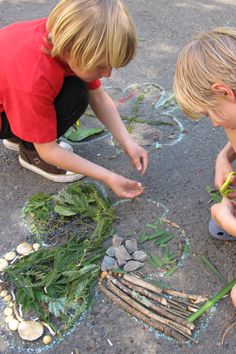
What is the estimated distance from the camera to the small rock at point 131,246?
1941mm

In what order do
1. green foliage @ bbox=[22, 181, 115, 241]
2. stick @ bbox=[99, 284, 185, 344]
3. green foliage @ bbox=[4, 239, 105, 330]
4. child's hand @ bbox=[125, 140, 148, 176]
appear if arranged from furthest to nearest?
child's hand @ bbox=[125, 140, 148, 176], green foliage @ bbox=[22, 181, 115, 241], green foliage @ bbox=[4, 239, 105, 330], stick @ bbox=[99, 284, 185, 344]

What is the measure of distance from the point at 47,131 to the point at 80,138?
66 centimetres

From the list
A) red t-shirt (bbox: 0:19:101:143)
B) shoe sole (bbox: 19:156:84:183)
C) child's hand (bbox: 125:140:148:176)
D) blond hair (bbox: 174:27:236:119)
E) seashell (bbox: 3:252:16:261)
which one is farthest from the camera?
shoe sole (bbox: 19:156:84:183)

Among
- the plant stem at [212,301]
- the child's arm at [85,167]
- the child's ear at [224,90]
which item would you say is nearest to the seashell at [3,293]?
the child's arm at [85,167]

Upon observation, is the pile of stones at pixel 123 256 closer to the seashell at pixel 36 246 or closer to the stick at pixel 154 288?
the stick at pixel 154 288

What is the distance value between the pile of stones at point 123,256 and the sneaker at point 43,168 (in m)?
0.51

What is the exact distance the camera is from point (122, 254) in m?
1.90

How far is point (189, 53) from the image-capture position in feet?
5.23

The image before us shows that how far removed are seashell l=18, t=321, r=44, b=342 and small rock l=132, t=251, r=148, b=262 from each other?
1.58ft

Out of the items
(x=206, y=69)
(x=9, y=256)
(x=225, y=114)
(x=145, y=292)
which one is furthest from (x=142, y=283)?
(x=206, y=69)

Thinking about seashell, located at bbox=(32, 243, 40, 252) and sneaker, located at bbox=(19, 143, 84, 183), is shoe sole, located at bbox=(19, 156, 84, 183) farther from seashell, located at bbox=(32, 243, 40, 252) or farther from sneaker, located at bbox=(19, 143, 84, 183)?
seashell, located at bbox=(32, 243, 40, 252)

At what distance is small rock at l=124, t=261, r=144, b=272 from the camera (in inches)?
73.3

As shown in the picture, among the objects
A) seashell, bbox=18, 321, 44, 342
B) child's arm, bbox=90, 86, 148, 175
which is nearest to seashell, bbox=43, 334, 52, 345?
seashell, bbox=18, 321, 44, 342

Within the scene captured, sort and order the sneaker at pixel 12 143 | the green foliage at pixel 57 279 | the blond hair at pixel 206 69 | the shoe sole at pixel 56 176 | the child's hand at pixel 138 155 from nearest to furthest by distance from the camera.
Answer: the blond hair at pixel 206 69 → the green foliage at pixel 57 279 → the child's hand at pixel 138 155 → the shoe sole at pixel 56 176 → the sneaker at pixel 12 143
